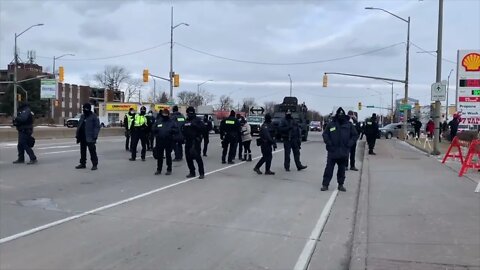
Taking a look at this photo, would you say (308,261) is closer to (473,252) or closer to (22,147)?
(473,252)

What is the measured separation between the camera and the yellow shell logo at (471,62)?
17359 millimetres

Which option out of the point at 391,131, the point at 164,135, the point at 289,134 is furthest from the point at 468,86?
the point at 391,131

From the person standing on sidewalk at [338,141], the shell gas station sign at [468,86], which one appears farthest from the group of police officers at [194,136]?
the shell gas station sign at [468,86]

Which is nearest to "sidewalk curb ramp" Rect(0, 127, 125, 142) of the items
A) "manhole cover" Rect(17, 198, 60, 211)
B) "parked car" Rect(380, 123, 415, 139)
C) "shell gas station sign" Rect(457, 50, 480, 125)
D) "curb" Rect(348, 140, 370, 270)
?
"manhole cover" Rect(17, 198, 60, 211)

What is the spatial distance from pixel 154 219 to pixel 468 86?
13.5 metres

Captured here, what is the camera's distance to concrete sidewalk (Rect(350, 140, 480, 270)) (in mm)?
6066

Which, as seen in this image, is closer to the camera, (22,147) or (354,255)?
(354,255)

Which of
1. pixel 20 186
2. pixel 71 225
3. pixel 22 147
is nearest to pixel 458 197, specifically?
pixel 71 225

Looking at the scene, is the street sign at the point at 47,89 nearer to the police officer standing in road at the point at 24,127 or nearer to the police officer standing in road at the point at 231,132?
the police officer standing in road at the point at 24,127

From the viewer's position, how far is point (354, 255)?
6316 mm

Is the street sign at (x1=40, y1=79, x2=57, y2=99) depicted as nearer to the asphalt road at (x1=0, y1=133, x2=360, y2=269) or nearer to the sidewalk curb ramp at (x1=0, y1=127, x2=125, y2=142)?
the sidewalk curb ramp at (x1=0, y1=127, x2=125, y2=142)

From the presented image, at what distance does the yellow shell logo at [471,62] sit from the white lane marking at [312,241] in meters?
10.2

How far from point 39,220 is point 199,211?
2584 mm

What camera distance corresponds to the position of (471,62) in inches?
687
